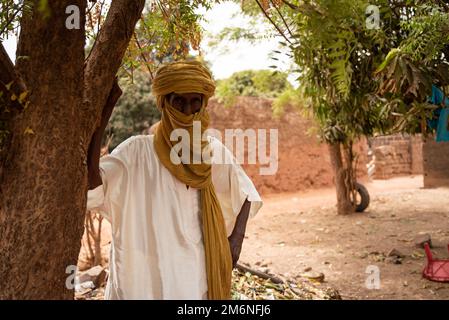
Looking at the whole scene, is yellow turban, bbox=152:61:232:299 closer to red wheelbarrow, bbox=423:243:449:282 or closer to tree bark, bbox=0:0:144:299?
tree bark, bbox=0:0:144:299

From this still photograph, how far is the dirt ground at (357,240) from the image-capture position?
554 centimetres

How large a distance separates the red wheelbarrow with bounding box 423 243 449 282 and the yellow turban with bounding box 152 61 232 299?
402 centimetres

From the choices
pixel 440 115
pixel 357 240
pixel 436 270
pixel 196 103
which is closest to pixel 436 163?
pixel 357 240

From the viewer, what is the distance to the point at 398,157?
61.5ft

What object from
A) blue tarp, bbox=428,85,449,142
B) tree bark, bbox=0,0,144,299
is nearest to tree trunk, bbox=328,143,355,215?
blue tarp, bbox=428,85,449,142

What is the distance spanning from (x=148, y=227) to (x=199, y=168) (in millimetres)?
353

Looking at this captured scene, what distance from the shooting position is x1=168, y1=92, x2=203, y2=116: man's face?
2174 millimetres

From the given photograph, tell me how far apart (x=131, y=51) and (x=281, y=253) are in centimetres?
514

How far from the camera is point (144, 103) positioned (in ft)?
55.3

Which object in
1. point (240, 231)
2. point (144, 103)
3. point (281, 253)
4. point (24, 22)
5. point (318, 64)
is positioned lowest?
point (281, 253)

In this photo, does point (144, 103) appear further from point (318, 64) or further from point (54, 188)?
point (54, 188)

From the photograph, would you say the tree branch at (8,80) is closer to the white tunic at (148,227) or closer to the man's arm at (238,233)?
the white tunic at (148,227)

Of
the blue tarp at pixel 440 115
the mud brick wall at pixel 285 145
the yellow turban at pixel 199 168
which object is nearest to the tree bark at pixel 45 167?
the yellow turban at pixel 199 168

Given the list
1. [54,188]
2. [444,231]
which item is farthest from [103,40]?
[444,231]
